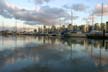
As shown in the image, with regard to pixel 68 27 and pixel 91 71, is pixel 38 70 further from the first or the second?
pixel 68 27

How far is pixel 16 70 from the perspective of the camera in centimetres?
1250

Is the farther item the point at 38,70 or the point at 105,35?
the point at 105,35

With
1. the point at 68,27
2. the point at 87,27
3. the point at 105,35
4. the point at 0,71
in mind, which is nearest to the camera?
the point at 0,71

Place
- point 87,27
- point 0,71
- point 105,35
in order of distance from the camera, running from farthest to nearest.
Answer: point 87,27 → point 105,35 → point 0,71

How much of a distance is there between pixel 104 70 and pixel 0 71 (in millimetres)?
6932

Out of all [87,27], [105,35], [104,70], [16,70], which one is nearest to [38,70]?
[16,70]

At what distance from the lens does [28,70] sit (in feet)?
40.9

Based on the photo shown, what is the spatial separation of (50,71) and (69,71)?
1263 mm

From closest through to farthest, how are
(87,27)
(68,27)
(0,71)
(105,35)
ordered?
(0,71) → (105,35) → (87,27) → (68,27)

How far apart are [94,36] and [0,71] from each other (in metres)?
75.1

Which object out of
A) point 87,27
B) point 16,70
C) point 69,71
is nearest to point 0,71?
point 16,70

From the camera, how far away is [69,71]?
12.4m

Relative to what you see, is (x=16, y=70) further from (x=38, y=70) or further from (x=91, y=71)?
(x=91, y=71)

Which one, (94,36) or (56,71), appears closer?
(56,71)
